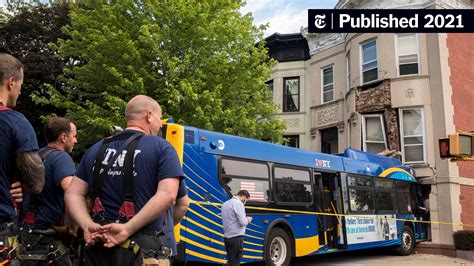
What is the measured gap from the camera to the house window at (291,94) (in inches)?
933

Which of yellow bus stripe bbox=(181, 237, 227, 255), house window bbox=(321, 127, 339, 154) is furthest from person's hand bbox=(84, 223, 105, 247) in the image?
house window bbox=(321, 127, 339, 154)

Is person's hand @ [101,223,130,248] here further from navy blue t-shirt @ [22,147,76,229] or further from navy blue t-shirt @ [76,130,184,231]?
navy blue t-shirt @ [22,147,76,229]

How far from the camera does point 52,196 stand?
407 centimetres

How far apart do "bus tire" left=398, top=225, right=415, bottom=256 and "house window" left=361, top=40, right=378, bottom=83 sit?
665 centimetres

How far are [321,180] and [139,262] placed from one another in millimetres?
9860

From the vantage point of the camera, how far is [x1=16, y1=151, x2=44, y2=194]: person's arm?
2.96 metres

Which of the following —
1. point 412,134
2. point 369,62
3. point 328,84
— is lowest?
point 412,134

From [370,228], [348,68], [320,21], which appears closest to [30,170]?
Result: [320,21]

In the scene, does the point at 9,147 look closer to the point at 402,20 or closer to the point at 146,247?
the point at 146,247

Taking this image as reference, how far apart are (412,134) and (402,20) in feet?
15.0

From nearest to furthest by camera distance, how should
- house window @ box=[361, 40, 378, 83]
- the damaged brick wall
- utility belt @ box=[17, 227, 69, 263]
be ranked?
utility belt @ box=[17, 227, 69, 263] < the damaged brick wall < house window @ box=[361, 40, 378, 83]

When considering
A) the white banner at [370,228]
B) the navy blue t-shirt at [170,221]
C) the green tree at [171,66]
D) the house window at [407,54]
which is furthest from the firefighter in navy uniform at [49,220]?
the house window at [407,54]

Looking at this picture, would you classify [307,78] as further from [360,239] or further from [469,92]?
[360,239]

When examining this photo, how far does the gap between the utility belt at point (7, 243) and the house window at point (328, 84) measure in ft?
66.4
